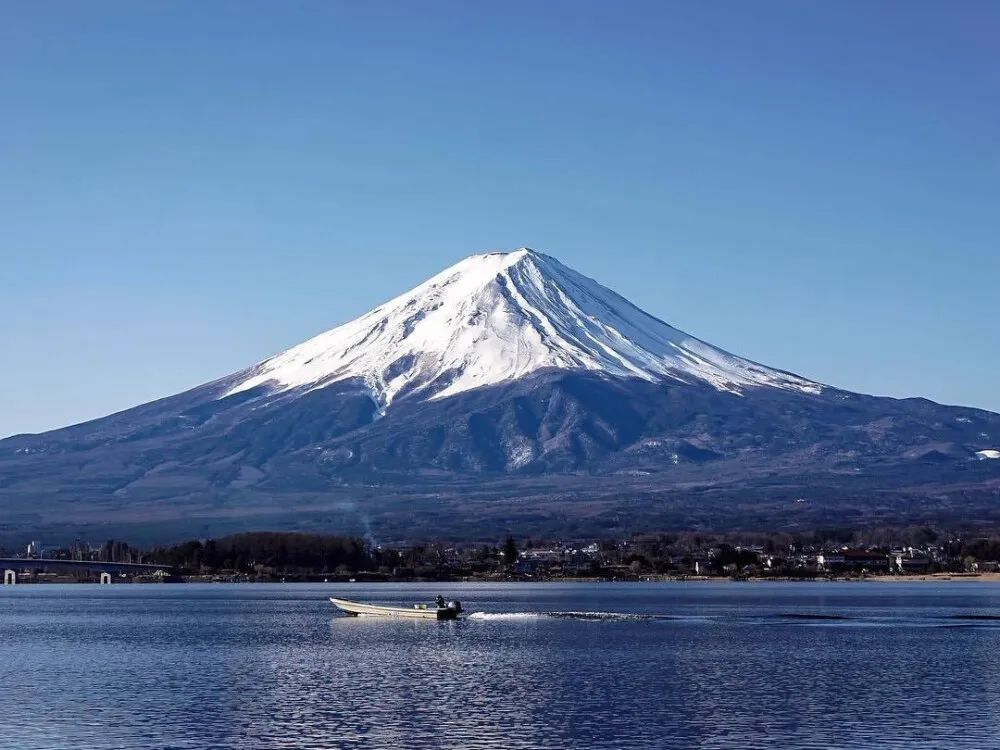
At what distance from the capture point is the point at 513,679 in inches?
2035

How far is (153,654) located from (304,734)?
84.4 ft

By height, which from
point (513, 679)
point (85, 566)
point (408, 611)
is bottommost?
point (513, 679)

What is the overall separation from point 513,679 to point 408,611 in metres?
39.7

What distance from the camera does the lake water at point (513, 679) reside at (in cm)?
3928

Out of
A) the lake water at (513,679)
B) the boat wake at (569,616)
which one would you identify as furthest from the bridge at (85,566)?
the boat wake at (569,616)

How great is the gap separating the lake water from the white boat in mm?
1417

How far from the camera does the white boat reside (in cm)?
8694

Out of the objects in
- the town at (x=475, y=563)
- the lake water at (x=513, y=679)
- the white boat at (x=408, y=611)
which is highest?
the town at (x=475, y=563)

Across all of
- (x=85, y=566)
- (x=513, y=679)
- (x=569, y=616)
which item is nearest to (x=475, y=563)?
(x=85, y=566)

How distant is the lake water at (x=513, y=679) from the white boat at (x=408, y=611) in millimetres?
1417

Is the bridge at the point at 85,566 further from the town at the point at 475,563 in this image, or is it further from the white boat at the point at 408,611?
the white boat at the point at 408,611

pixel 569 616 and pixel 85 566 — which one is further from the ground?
pixel 85 566

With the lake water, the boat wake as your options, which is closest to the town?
the lake water

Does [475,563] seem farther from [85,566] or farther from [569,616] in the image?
[569,616]
